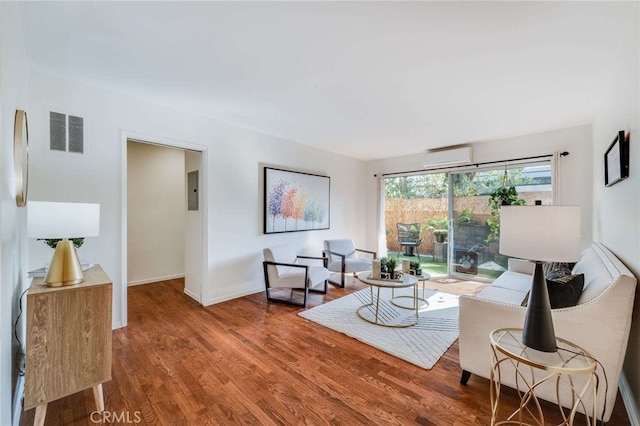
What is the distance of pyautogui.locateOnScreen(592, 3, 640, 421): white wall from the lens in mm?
1565

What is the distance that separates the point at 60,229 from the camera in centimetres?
160

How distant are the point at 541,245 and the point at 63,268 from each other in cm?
271

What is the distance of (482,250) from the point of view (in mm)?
4555

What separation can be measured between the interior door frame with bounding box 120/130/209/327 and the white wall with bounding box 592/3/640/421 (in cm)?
386

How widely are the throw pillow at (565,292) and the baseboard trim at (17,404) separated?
3.25m

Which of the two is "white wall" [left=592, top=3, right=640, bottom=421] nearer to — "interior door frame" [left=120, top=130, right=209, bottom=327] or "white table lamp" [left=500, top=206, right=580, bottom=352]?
"white table lamp" [left=500, top=206, right=580, bottom=352]

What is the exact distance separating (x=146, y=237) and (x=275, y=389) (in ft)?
12.6

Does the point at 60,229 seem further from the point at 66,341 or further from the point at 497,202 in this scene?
the point at 497,202

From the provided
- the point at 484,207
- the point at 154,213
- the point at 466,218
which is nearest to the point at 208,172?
the point at 154,213

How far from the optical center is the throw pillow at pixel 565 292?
172 cm

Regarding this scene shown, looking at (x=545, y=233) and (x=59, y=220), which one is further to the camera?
(x=59, y=220)

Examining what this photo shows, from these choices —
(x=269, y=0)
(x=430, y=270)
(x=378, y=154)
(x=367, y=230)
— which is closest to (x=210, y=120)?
(x=269, y=0)

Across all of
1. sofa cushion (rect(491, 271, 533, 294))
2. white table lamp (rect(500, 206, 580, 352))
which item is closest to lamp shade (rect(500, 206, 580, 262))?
white table lamp (rect(500, 206, 580, 352))

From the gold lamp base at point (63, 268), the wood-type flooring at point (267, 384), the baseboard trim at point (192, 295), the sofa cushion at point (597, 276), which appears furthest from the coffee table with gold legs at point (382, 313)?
the gold lamp base at point (63, 268)
